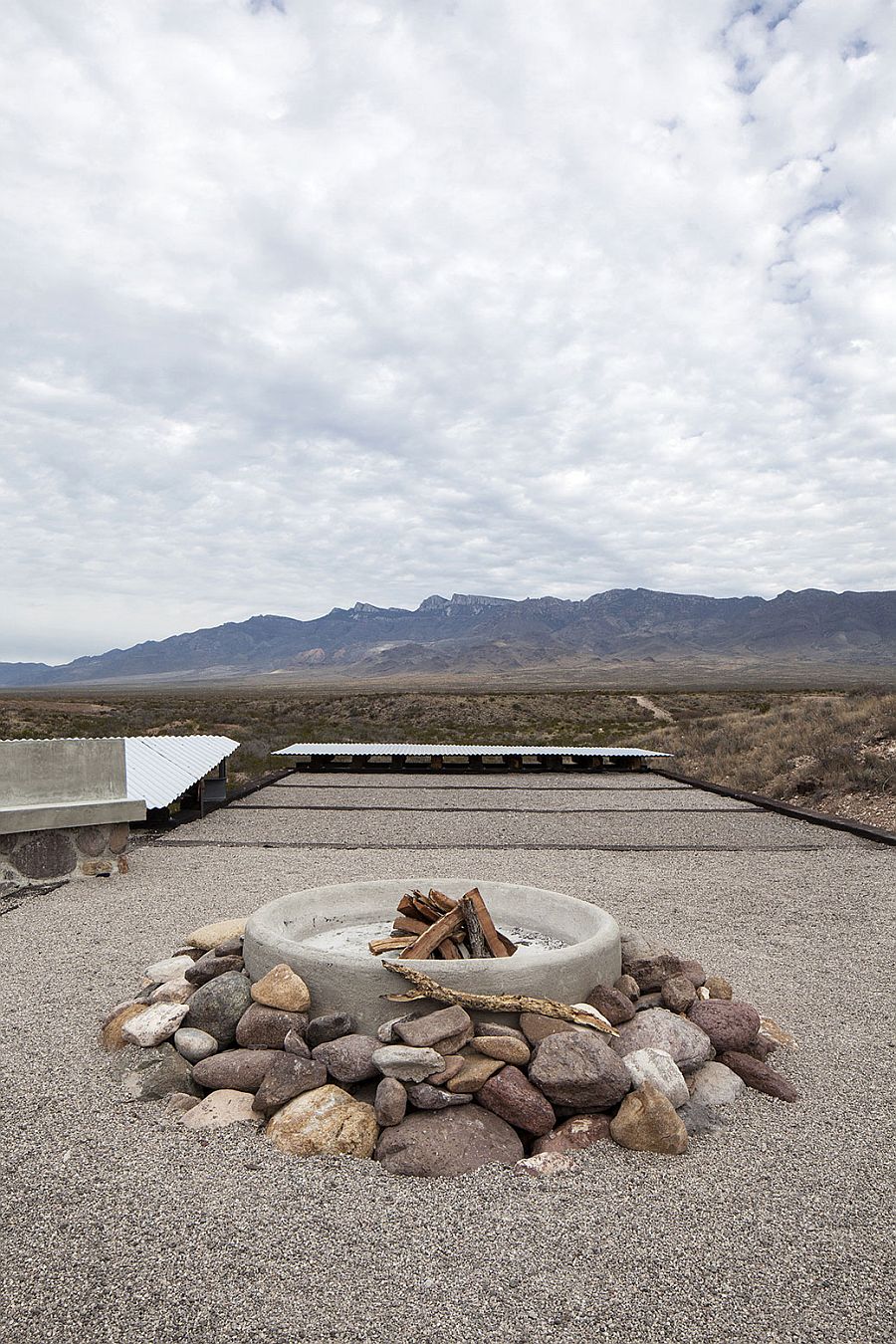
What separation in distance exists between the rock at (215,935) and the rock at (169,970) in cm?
15

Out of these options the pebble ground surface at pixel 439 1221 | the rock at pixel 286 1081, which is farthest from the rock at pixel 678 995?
the rock at pixel 286 1081

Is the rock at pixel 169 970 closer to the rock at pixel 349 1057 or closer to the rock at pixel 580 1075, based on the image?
the rock at pixel 349 1057

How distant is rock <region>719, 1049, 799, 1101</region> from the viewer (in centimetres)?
336

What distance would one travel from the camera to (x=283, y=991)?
11.8ft

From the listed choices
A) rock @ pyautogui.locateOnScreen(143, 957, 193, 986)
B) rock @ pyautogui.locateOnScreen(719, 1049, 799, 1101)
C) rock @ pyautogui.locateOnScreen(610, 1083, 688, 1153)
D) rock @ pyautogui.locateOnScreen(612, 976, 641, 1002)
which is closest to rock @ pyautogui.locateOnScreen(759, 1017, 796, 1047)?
rock @ pyautogui.locateOnScreen(719, 1049, 799, 1101)

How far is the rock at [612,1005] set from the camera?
3684 millimetres

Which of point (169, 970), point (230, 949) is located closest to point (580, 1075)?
point (230, 949)

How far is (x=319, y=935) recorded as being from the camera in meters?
4.64

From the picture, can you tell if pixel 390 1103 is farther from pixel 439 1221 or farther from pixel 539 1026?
pixel 539 1026

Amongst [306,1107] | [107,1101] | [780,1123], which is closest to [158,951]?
[107,1101]

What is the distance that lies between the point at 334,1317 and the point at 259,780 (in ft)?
42.4

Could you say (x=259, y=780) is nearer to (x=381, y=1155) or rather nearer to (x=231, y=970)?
(x=231, y=970)

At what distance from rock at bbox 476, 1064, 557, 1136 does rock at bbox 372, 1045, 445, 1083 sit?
22 cm

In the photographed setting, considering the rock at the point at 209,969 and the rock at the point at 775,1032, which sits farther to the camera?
the rock at the point at 209,969
